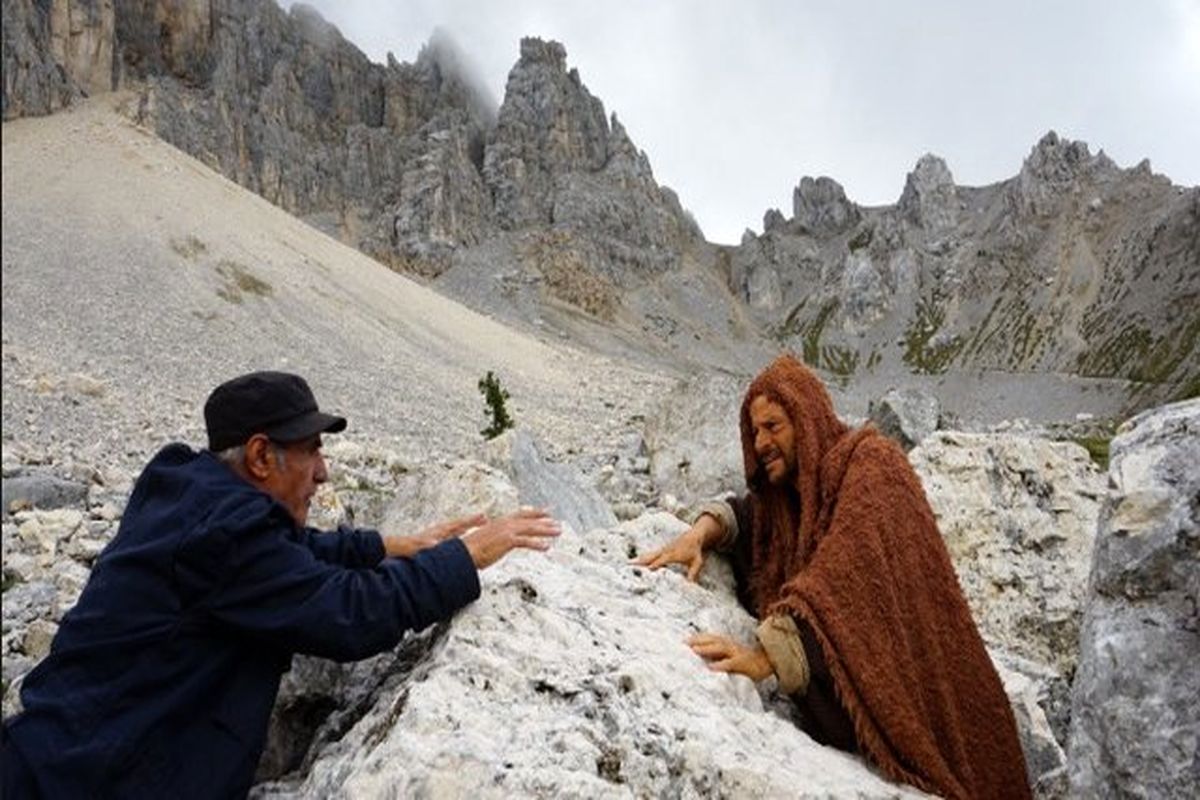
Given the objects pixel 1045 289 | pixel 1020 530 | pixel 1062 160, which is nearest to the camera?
pixel 1020 530

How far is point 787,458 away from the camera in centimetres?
467

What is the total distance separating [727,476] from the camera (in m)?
18.4

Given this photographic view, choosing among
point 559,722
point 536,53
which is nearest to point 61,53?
point 536,53

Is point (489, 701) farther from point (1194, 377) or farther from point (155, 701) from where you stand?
point (1194, 377)

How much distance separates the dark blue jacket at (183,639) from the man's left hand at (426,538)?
997mm

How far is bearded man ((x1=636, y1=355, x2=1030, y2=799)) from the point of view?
374 cm

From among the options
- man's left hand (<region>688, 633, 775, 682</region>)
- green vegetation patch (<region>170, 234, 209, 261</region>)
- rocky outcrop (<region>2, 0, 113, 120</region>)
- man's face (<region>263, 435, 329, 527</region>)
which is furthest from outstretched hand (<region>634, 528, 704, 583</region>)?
rocky outcrop (<region>2, 0, 113, 120</region>)

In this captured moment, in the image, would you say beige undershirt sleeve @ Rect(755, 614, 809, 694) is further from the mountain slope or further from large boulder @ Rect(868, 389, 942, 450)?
large boulder @ Rect(868, 389, 942, 450)

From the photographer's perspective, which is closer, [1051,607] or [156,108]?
[1051,607]

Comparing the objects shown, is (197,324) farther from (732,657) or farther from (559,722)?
(559,722)

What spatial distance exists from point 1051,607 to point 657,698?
4.64 metres

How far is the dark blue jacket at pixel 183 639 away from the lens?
2959 mm

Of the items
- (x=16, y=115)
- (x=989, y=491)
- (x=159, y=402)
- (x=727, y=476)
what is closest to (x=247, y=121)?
(x=16, y=115)

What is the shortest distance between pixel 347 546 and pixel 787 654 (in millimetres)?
2018
